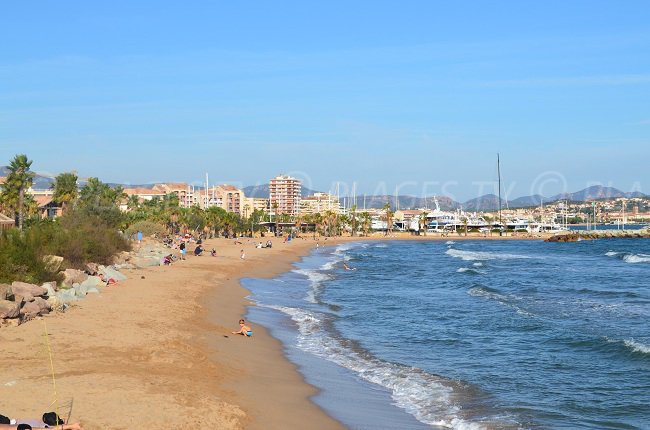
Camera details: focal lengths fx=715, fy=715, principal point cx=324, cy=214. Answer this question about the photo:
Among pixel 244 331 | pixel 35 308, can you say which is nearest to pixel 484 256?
pixel 244 331

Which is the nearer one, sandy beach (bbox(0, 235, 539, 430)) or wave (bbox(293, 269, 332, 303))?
sandy beach (bbox(0, 235, 539, 430))

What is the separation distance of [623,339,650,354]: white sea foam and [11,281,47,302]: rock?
50.1 feet

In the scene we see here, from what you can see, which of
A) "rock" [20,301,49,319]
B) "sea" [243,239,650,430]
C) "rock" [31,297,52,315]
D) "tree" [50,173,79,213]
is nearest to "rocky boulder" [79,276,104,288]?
"sea" [243,239,650,430]

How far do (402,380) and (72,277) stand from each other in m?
14.4

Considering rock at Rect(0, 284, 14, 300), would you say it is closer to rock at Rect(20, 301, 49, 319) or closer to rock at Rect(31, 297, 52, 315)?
rock at Rect(20, 301, 49, 319)

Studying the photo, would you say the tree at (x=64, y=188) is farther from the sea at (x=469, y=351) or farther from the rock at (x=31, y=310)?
the rock at (x=31, y=310)

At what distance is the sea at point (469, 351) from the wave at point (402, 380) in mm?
27

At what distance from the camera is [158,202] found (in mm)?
98312

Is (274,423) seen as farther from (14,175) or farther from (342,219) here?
(342,219)

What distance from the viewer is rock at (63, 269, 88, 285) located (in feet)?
80.1

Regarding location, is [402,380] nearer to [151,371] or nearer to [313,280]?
[151,371]

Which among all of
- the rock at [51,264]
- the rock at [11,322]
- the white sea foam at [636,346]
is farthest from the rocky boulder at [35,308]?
the white sea foam at [636,346]

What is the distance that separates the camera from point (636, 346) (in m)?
18.7

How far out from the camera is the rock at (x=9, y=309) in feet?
51.9
